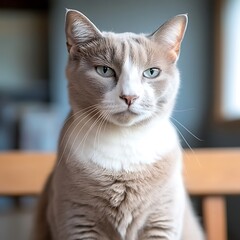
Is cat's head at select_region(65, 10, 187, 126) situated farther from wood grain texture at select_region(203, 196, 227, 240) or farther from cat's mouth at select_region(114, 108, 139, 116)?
wood grain texture at select_region(203, 196, 227, 240)

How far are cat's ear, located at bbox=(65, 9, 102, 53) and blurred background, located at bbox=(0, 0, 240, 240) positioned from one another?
1.47 m

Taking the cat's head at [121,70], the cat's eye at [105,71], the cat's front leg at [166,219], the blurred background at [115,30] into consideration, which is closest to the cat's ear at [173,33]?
the cat's head at [121,70]

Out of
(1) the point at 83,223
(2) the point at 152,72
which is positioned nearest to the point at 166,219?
(1) the point at 83,223

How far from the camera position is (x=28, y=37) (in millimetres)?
3527

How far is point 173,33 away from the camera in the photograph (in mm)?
779

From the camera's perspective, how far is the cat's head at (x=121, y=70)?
2.43ft

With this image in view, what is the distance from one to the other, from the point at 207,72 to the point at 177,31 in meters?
2.08

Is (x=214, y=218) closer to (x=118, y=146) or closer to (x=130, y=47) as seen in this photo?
(x=118, y=146)

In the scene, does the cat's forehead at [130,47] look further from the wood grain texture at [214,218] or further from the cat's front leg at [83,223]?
the wood grain texture at [214,218]

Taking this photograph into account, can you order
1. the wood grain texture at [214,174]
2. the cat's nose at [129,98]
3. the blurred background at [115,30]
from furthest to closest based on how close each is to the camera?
the blurred background at [115,30], the wood grain texture at [214,174], the cat's nose at [129,98]

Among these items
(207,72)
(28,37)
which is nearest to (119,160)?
(207,72)

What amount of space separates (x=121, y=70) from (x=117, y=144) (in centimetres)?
14

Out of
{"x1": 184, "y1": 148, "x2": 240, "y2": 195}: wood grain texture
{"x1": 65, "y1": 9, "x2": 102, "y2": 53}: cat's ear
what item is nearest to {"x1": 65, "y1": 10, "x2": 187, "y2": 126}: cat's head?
{"x1": 65, "y1": 9, "x2": 102, "y2": 53}: cat's ear

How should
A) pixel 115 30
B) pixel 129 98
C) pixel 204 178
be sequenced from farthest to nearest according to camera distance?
1. pixel 115 30
2. pixel 204 178
3. pixel 129 98
